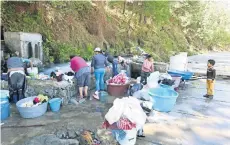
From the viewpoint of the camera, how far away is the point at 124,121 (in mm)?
4090

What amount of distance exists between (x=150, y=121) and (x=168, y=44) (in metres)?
18.1

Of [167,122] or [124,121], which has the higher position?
[124,121]

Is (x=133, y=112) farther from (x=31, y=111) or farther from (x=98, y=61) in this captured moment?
(x=98, y=61)

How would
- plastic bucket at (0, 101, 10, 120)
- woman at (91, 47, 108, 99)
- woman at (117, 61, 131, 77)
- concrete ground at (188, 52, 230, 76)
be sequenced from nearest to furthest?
plastic bucket at (0, 101, 10, 120) → woman at (91, 47, 108, 99) → woman at (117, 61, 131, 77) → concrete ground at (188, 52, 230, 76)

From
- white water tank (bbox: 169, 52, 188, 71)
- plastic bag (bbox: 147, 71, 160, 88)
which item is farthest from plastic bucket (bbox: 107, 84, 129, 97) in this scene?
white water tank (bbox: 169, 52, 188, 71)

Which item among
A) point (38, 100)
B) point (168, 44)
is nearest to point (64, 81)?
point (38, 100)

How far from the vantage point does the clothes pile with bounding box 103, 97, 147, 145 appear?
408 cm

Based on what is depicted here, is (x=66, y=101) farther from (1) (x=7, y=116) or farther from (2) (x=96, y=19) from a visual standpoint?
(2) (x=96, y=19)

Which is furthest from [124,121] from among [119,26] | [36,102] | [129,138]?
[119,26]

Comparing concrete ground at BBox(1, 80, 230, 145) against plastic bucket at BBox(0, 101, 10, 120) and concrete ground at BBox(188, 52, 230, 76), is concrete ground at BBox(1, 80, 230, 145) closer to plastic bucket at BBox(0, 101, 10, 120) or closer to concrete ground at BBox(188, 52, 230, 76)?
plastic bucket at BBox(0, 101, 10, 120)

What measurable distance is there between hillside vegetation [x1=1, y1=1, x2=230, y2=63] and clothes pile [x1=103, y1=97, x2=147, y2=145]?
255 inches

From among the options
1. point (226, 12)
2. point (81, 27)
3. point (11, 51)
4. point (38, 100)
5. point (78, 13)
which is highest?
point (226, 12)

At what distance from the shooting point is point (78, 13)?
533 inches

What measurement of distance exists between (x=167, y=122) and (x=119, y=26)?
12821mm
